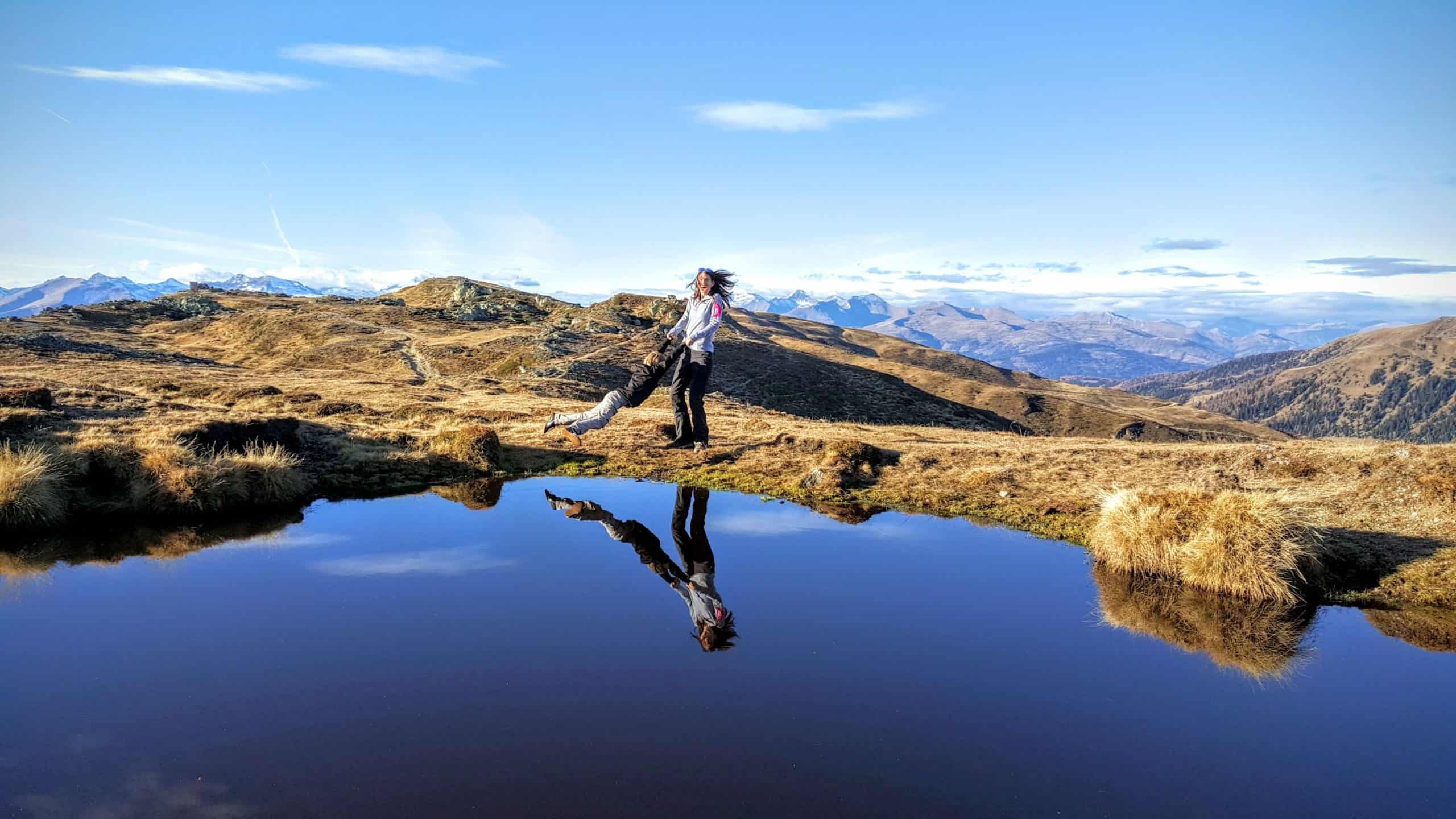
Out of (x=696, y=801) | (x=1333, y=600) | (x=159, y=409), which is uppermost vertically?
Answer: (x=159, y=409)

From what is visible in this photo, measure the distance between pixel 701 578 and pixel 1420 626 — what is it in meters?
9.99

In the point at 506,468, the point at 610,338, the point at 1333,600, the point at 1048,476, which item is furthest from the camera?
the point at 610,338

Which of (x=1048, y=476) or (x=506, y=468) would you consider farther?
(x=506, y=468)

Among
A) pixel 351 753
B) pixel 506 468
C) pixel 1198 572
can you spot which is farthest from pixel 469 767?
pixel 506 468

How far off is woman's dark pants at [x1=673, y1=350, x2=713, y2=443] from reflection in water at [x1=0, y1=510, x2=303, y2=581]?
28.1 feet

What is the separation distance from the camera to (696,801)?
6191 millimetres

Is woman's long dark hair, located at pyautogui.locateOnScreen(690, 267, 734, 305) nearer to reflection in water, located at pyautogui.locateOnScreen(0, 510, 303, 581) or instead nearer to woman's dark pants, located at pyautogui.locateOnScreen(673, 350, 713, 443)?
woman's dark pants, located at pyautogui.locateOnScreen(673, 350, 713, 443)

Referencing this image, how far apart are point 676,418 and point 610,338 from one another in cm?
5060

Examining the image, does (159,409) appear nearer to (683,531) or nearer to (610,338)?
(683,531)

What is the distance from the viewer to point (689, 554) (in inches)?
503

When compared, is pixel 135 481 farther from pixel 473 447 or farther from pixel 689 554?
pixel 689 554

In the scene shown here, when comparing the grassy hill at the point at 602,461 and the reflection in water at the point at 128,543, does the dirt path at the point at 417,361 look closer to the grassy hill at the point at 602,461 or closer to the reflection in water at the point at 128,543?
the grassy hill at the point at 602,461

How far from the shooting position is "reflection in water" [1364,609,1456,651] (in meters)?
10.3

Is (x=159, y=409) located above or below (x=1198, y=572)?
above
